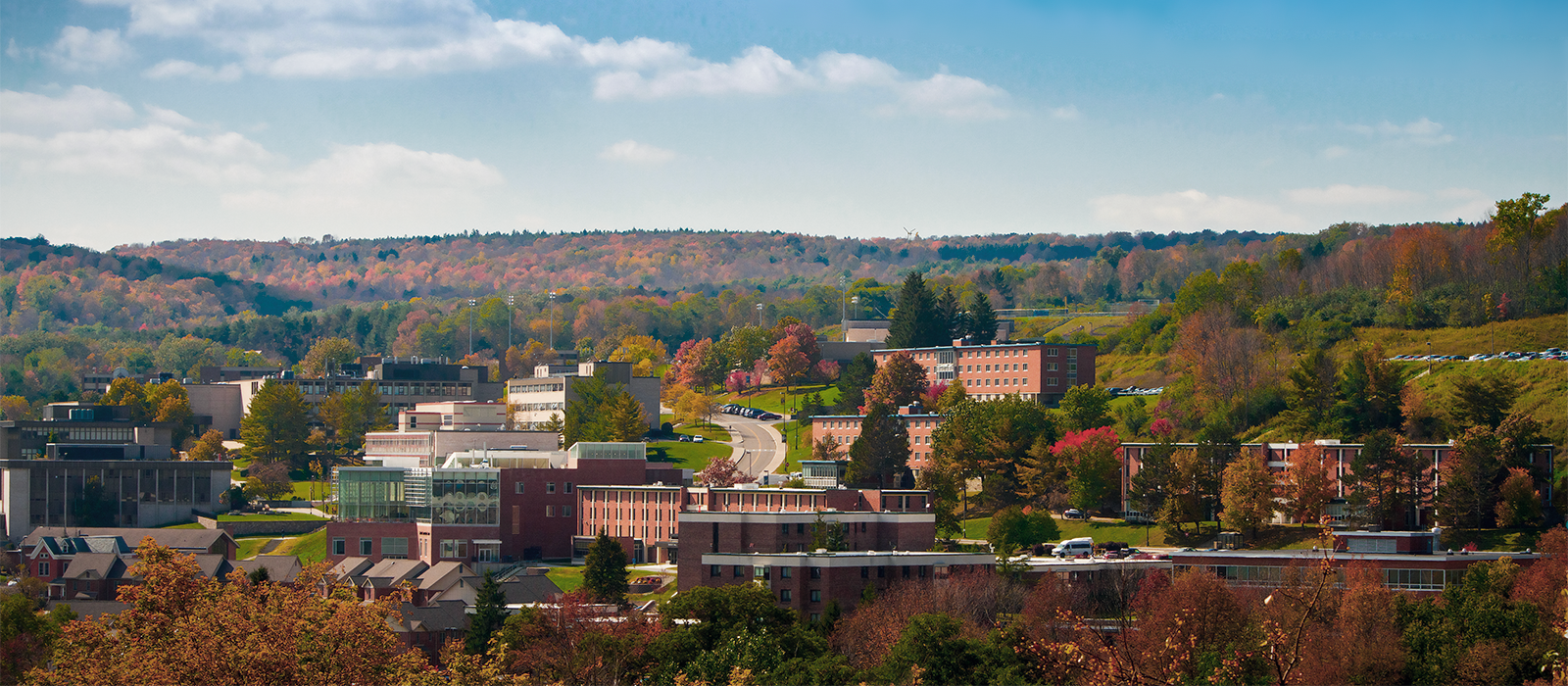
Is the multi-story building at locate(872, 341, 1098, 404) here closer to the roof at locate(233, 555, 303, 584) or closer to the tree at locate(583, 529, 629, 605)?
the tree at locate(583, 529, 629, 605)

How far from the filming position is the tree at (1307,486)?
93.1 m

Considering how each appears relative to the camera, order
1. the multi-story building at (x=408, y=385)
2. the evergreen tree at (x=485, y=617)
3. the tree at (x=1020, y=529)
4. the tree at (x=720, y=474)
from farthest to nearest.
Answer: the multi-story building at (x=408, y=385), the tree at (x=720, y=474), the tree at (x=1020, y=529), the evergreen tree at (x=485, y=617)

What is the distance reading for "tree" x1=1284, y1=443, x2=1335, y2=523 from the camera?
3664 inches

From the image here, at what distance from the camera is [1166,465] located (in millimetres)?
96625

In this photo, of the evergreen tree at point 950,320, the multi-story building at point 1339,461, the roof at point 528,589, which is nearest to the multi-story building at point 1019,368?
the evergreen tree at point 950,320

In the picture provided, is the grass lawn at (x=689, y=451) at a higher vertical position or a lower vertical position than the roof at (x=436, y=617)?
higher

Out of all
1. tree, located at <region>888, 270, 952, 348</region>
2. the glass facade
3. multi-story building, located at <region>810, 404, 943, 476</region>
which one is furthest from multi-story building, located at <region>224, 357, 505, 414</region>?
the glass facade

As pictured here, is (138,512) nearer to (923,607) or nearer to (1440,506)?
(923,607)

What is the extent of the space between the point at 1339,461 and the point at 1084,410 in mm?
22870

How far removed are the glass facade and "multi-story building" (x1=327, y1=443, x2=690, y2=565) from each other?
6 centimetres

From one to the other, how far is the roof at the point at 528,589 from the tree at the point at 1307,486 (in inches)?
1552

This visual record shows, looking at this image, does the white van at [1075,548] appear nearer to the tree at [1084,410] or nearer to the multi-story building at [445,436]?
the tree at [1084,410]

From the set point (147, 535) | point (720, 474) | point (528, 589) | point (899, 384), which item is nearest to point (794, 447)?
point (899, 384)

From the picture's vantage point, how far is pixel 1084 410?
117000 millimetres
